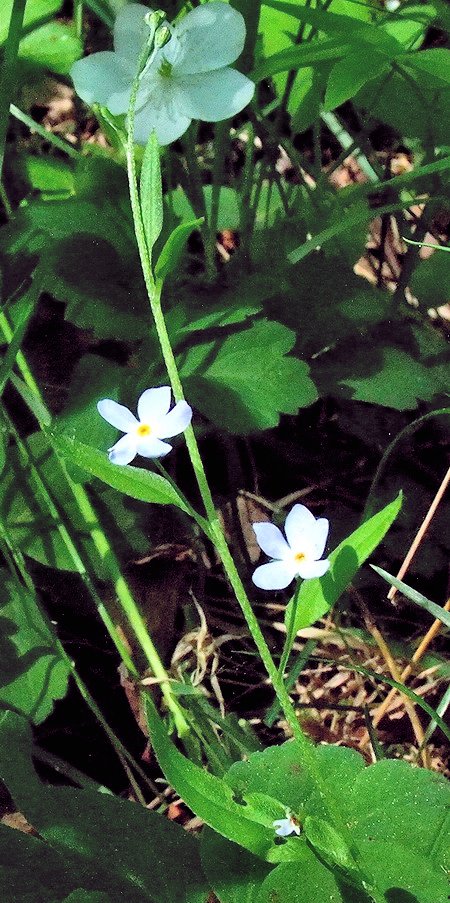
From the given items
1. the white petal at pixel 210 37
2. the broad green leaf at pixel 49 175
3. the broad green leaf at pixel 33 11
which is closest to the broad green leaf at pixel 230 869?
the white petal at pixel 210 37

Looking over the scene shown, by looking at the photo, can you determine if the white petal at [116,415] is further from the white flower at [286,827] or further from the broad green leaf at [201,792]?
the white flower at [286,827]

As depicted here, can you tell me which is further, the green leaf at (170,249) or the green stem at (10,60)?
the green stem at (10,60)

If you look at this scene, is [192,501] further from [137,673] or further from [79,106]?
[79,106]

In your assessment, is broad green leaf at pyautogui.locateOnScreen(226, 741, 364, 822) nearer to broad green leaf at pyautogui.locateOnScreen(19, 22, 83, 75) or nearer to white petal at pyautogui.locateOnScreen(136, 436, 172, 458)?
white petal at pyautogui.locateOnScreen(136, 436, 172, 458)

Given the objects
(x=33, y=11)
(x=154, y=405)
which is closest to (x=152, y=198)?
(x=154, y=405)

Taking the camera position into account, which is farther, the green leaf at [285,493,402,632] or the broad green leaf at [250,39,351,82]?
the broad green leaf at [250,39,351,82]

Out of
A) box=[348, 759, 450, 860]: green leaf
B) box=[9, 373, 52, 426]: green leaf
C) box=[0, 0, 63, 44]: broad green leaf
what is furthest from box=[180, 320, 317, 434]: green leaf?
box=[0, 0, 63, 44]: broad green leaf
